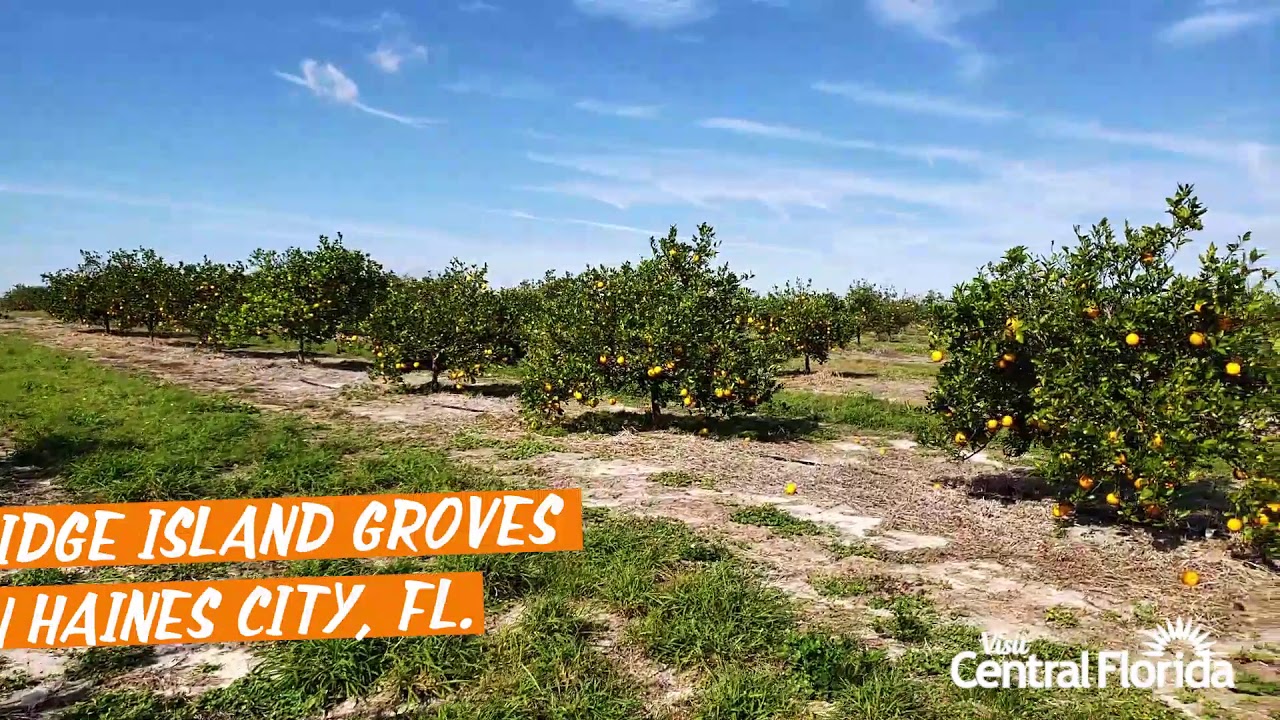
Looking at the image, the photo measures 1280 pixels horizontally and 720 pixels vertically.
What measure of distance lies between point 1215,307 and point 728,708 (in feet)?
17.6

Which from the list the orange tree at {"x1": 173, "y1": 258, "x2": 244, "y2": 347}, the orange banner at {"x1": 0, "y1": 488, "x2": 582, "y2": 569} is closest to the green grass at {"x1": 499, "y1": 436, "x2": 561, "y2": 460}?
the orange banner at {"x1": 0, "y1": 488, "x2": 582, "y2": 569}

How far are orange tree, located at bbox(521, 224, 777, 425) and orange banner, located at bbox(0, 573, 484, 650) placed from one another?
243 inches

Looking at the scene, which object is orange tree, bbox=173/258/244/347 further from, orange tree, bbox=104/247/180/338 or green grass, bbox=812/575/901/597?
green grass, bbox=812/575/901/597

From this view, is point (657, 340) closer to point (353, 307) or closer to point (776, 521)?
point (776, 521)

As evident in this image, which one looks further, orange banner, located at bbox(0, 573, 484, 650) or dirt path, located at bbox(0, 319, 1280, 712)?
dirt path, located at bbox(0, 319, 1280, 712)

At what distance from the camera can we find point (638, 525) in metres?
6.79

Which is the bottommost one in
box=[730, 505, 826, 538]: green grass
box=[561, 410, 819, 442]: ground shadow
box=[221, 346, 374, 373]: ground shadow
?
box=[730, 505, 826, 538]: green grass

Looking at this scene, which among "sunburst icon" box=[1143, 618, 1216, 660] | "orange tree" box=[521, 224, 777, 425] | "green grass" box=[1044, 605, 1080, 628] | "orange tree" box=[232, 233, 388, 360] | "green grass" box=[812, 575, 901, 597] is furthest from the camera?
"orange tree" box=[232, 233, 388, 360]

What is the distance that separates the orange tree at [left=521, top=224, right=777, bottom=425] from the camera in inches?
433

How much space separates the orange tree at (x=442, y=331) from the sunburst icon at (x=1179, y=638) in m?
13.2

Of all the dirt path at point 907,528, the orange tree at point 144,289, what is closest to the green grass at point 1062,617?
the dirt path at point 907,528

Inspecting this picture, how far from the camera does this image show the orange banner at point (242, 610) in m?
4.75

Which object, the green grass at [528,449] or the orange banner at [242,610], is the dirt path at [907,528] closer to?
the green grass at [528,449]

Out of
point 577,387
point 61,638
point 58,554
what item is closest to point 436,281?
point 577,387
